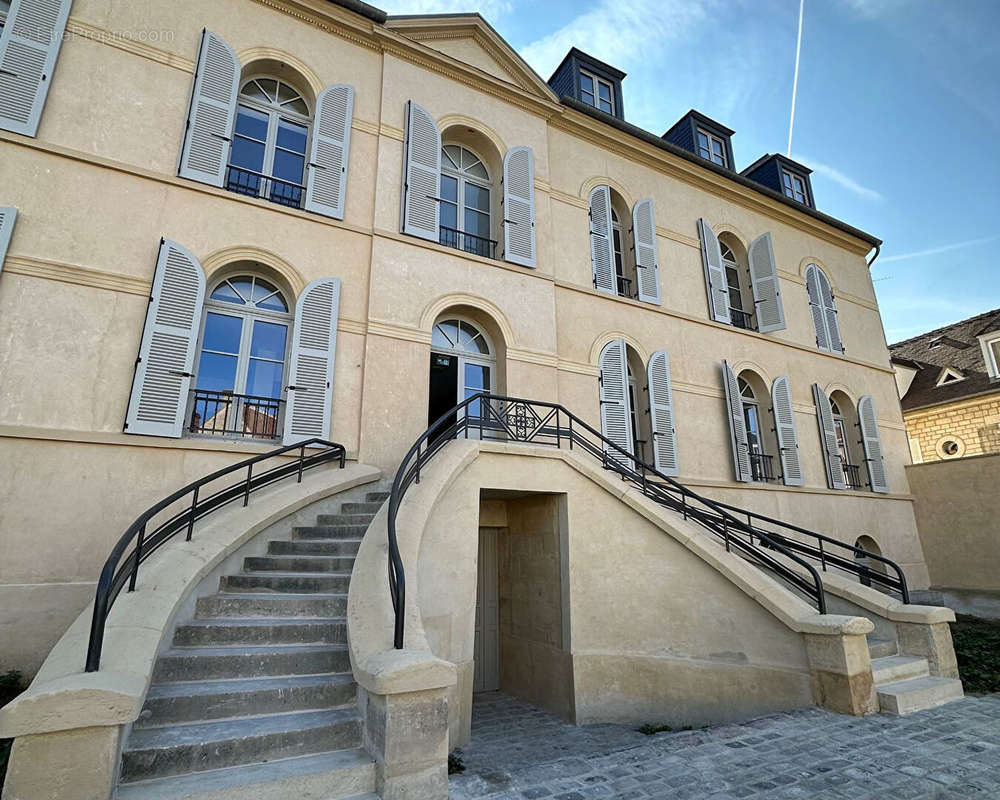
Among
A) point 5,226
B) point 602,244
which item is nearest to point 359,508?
point 5,226

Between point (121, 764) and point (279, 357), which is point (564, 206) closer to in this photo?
point (279, 357)

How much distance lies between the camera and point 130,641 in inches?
125

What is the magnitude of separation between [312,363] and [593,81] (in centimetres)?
969

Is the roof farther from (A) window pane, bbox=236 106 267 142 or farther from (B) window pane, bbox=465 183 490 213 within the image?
(A) window pane, bbox=236 106 267 142

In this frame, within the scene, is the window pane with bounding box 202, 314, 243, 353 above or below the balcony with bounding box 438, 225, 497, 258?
below

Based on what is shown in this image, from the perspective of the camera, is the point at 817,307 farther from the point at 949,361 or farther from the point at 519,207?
the point at 519,207

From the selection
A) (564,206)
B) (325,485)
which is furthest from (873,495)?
(325,485)

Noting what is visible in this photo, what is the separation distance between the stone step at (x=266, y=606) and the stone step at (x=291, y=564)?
21.7 inches

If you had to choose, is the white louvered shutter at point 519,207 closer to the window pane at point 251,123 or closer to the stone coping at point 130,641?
the window pane at point 251,123

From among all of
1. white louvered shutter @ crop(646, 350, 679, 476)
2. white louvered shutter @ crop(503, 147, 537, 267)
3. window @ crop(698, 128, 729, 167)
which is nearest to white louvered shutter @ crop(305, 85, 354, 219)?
white louvered shutter @ crop(503, 147, 537, 267)

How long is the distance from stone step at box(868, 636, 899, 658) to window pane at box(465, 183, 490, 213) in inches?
339

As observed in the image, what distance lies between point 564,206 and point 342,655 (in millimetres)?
8845

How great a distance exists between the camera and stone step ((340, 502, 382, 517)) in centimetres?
605

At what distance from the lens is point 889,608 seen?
20.2ft
